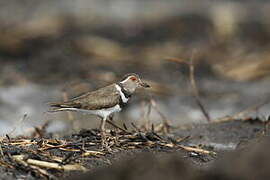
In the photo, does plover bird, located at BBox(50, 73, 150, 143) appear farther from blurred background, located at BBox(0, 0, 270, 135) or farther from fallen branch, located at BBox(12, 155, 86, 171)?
blurred background, located at BBox(0, 0, 270, 135)

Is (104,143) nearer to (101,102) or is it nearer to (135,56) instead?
(101,102)

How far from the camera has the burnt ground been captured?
3523 mm

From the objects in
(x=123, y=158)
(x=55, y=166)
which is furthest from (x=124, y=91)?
(x=55, y=166)

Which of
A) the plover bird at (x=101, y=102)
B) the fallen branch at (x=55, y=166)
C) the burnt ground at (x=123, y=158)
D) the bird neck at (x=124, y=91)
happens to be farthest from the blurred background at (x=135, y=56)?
the fallen branch at (x=55, y=166)

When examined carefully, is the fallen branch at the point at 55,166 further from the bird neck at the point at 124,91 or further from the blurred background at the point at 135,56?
the blurred background at the point at 135,56

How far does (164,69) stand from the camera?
12.2 m

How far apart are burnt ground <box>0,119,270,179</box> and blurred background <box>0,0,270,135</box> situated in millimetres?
1956

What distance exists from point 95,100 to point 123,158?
76 centimetres

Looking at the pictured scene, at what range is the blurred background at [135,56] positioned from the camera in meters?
9.96

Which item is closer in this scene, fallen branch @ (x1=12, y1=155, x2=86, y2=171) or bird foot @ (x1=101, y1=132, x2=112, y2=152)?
fallen branch @ (x1=12, y1=155, x2=86, y2=171)

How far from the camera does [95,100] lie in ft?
18.3

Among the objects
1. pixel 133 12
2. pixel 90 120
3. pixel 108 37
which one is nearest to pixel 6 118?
pixel 90 120

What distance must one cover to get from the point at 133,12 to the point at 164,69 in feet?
21.2

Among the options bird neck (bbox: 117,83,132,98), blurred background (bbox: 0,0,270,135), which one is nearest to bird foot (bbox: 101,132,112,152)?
bird neck (bbox: 117,83,132,98)
